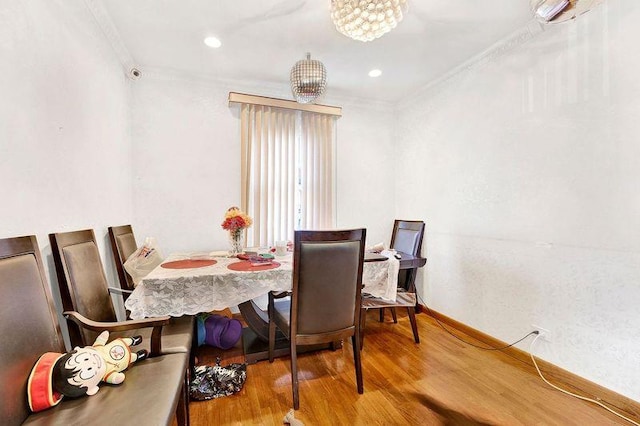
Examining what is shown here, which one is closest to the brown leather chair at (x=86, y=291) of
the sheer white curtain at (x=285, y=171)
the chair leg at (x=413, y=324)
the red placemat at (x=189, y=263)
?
the red placemat at (x=189, y=263)

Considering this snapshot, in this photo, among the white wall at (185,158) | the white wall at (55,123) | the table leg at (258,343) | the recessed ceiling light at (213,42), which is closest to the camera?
the white wall at (55,123)

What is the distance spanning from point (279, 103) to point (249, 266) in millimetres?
1942

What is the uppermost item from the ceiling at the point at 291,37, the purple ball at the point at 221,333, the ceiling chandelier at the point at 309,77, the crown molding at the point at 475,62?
the ceiling at the point at 291,37

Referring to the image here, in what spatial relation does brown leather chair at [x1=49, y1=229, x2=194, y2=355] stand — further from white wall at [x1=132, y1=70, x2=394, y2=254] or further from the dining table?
white wall at [x1=132, y1=70, x2=394, y2=254]

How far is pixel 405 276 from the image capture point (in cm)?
292

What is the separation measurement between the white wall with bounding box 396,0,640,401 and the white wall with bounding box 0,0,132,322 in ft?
9.87

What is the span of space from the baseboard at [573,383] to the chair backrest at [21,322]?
110 inches

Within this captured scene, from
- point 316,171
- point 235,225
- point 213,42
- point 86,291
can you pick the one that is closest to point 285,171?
point 316,171

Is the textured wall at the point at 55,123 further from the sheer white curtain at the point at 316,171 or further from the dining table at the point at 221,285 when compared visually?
the sheer white curtain at the point at 316,171

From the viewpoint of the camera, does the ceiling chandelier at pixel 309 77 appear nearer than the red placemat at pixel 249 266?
No

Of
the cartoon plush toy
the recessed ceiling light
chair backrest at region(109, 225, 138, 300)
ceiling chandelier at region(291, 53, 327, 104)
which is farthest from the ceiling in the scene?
the cartoon plush toy

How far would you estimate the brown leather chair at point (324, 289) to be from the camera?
1636mm

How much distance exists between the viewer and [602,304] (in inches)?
69.3

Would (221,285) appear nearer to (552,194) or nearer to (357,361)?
(357,361)
